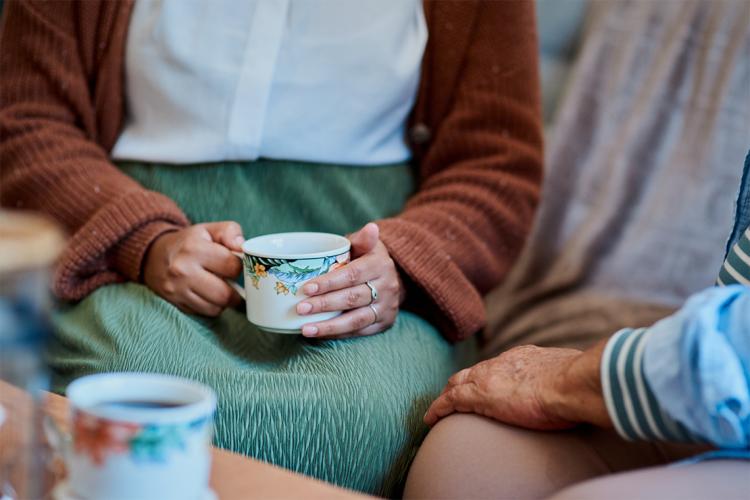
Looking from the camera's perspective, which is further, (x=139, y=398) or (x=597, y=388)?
(x=597, y=388)

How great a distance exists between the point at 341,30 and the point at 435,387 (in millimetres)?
467

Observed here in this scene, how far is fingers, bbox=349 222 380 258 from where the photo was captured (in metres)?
0.95

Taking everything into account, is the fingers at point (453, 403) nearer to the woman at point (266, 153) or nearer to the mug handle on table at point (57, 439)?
the woman at point (266, 153)

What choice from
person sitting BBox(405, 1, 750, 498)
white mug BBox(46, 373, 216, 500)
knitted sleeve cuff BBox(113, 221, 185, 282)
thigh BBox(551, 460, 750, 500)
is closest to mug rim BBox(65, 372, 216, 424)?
white mug BBox(46, 373, 216, 500)

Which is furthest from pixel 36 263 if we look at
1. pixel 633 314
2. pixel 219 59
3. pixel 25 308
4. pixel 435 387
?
pixel 633 314

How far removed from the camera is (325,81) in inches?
44.1

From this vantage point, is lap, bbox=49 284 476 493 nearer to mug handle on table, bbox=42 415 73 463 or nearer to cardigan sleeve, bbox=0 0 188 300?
cardigan sleeve, bbox=0 0 188 300

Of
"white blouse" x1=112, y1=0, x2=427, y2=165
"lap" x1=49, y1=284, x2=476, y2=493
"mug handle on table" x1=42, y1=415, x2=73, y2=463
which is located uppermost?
"white blouse" x1=112, y1=0, x2=427, y2=165

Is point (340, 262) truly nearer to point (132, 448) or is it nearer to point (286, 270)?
point (286, 270)

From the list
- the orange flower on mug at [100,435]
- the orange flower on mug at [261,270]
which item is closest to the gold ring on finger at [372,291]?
the orange flower on mug at [261,270]

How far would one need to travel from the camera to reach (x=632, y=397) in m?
0.67

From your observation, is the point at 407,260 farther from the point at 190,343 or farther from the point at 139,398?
the point at 139,398

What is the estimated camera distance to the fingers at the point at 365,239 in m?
0.95

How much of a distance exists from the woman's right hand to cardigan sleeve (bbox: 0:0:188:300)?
0.04 metres
